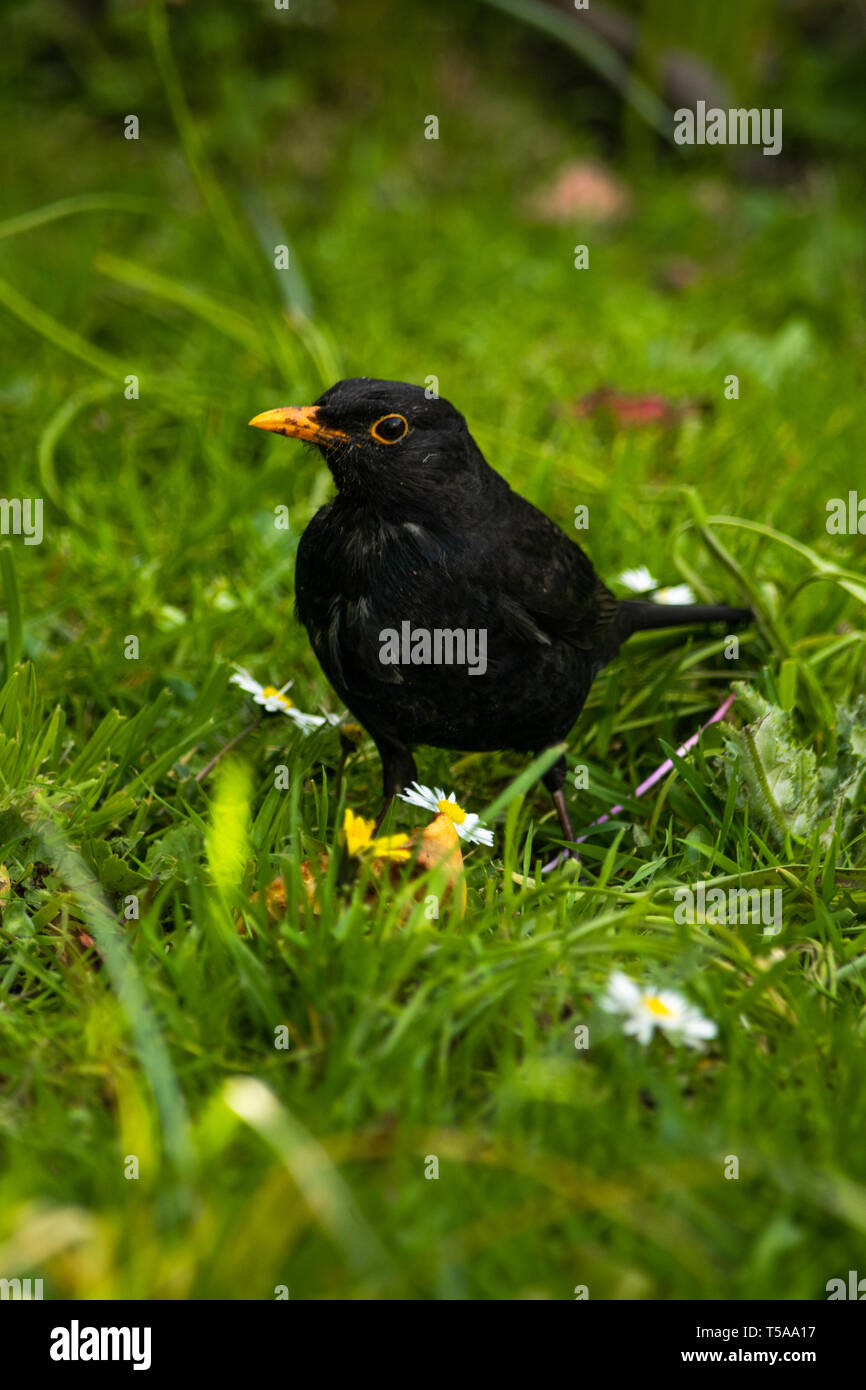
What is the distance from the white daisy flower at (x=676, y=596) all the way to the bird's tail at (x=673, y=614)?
13 cm

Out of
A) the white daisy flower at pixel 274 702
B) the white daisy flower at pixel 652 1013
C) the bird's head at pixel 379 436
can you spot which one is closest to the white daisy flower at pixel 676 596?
the bird's head at pixel 379 436

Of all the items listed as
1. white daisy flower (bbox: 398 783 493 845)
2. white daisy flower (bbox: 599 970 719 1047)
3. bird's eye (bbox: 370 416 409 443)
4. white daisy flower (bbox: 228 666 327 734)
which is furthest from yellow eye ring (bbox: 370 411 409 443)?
white daisy flower (bbox: 599 970 719 1047)

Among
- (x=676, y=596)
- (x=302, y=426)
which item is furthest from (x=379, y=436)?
(x=676, y=596)

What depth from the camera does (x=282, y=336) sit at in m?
4.46

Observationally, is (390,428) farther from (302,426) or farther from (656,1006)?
(656,1006)

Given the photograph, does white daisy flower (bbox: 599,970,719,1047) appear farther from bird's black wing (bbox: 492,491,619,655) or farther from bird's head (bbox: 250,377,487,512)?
bird's head (bbox: 250,377,487,512)

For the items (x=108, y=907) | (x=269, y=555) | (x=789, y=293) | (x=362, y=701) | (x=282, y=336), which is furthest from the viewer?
(x=789, y=293)

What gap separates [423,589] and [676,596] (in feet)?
3.65

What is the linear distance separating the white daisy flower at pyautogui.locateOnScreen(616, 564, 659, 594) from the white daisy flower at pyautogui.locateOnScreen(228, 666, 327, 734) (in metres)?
1.03

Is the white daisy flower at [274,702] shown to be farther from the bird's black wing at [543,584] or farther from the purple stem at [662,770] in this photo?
the purple stem at [662,770]

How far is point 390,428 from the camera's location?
2.63m

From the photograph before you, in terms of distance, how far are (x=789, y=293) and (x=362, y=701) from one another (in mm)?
4163
